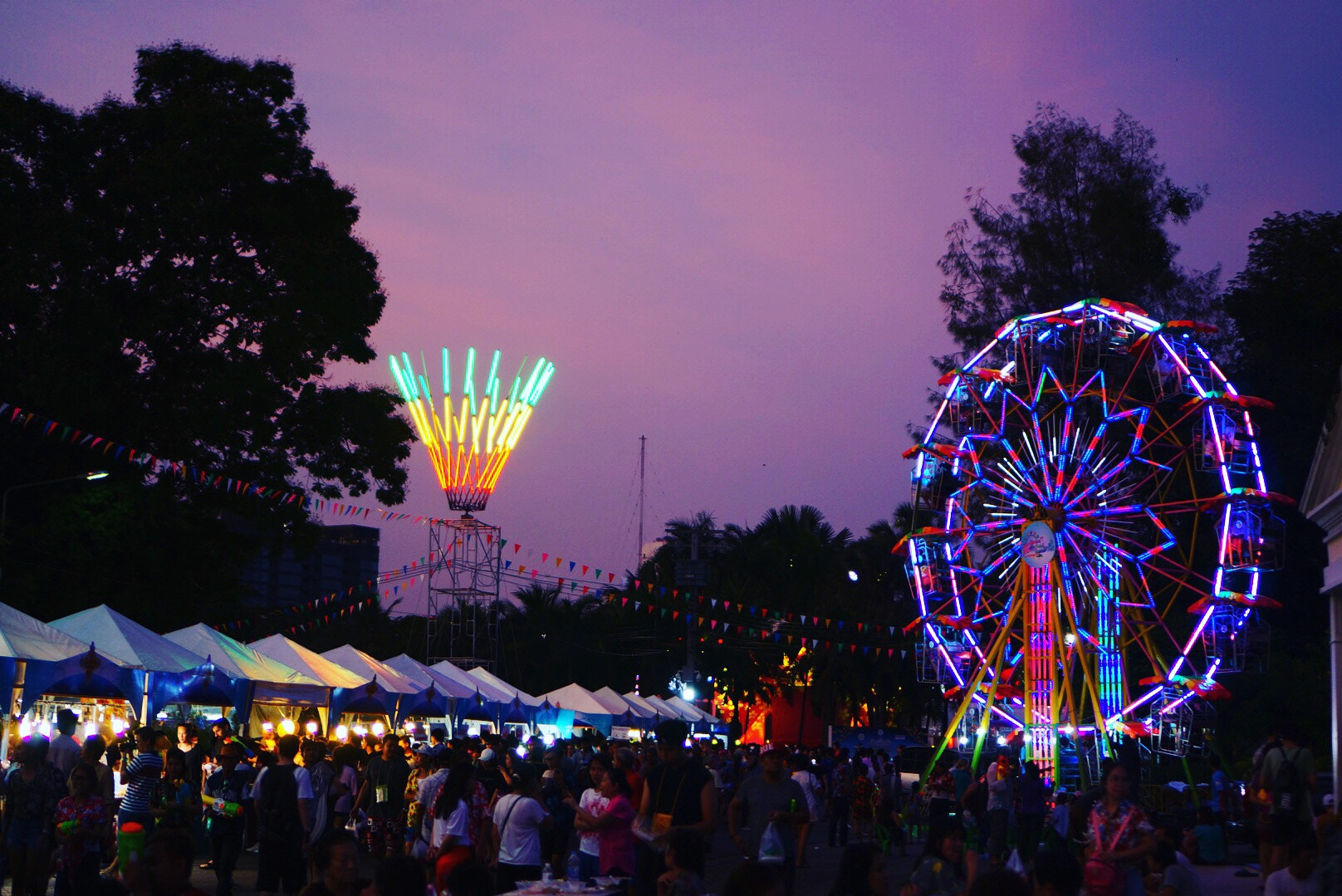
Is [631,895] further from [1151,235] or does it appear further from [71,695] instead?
[1151,235]

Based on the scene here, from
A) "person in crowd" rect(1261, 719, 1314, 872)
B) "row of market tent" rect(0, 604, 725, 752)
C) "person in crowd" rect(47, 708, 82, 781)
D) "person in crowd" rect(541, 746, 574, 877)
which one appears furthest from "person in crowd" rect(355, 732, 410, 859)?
"person in crowd" rect(1261, 719, 1314, 872)

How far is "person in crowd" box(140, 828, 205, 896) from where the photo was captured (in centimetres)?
606

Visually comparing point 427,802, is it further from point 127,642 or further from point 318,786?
point 127,642

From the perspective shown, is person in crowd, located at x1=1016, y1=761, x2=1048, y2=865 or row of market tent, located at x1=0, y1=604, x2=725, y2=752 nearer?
row of market tent, located at x1=0, y1=604, x2=725, y2=752

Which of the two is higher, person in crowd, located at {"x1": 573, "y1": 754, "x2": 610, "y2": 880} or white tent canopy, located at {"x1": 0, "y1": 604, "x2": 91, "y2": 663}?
white tent canopy, located at {"x1": 0, "y1": 604, "x2": 91, "y2": 663}

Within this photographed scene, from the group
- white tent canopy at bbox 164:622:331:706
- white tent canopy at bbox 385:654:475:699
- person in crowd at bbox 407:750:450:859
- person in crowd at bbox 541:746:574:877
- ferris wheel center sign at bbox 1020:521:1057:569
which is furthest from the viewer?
white tent canopy at bbox 385:654:475:699

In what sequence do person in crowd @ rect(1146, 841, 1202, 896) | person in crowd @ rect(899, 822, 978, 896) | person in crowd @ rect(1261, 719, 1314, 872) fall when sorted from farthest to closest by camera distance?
person in crowd @ rect(1261, 719, 1314, 872)
person in crowd @ rect(1146, 841, 1202, 896)
person in crowd @ rect(899, 822, 978, 896)

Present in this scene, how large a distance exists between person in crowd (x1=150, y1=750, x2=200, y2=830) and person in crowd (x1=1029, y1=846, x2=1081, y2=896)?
8.19m

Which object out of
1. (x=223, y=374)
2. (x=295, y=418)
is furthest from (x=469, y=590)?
(x=223, y=374)

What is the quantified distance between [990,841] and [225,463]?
67.9 feet

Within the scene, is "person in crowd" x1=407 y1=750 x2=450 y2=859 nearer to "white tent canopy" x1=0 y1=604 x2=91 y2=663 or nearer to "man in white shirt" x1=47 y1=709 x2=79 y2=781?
"man in white shirt" x1=47 y1=709 x2=79 y2=781

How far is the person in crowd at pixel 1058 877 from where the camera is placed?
652cm

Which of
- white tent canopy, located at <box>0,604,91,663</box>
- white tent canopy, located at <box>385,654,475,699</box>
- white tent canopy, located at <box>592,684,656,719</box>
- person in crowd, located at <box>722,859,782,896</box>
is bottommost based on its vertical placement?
white tent canopy, located at <box>592,684,656,719</box>

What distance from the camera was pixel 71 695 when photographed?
1902 centimetres
